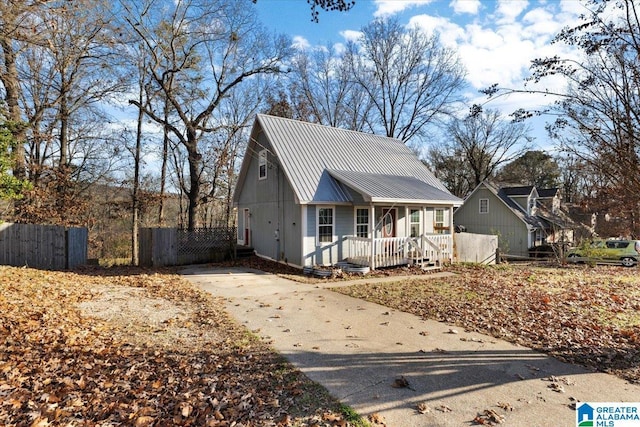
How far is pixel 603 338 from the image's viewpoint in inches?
224

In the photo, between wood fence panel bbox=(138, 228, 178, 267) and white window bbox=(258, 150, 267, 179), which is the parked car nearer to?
white window bbox=(258, 150, 267, 179)

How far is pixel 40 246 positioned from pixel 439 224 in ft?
57.6

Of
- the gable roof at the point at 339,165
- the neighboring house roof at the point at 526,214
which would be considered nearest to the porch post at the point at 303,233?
the gable roof at the point at 339,165

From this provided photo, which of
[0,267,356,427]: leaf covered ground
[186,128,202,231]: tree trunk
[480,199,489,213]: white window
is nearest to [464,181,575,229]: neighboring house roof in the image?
[480,199,489,213]: white window

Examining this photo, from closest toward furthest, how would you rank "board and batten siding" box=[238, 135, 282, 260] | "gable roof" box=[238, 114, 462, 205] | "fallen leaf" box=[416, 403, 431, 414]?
"fallen leaf" box=[416, 403, 431, 414], "gable roof" box=[238, 114, 462, 205], "board and batten siding" box=[238, 135, 282, 260]

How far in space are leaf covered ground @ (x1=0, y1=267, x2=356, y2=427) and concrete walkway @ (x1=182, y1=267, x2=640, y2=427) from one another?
521 mm

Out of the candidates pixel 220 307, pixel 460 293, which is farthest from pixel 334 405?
pixel 460 293

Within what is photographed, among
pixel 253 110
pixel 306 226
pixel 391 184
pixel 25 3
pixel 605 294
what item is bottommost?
pixel 605 294

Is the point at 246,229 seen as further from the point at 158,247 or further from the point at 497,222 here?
the point at 497,222

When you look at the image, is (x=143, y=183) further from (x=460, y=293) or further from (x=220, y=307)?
(x=460, y=293)

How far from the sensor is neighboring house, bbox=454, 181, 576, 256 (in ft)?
95.0

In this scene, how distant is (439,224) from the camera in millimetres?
17578

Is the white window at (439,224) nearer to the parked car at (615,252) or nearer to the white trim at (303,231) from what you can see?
the white trim at (303,231)

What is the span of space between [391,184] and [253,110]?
1721 centimetres
